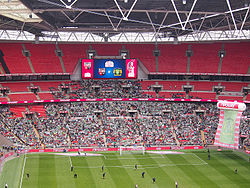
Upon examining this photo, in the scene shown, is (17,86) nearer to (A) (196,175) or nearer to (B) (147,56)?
(B) (147,56)

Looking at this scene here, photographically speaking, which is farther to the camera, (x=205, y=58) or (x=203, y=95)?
(x=205, y=58)

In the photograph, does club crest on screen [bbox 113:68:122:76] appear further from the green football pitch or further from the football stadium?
the green football pitch

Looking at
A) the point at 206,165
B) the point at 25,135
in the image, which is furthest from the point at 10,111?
the point at 206,165

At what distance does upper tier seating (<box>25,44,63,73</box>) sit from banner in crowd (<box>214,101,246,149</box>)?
109ft

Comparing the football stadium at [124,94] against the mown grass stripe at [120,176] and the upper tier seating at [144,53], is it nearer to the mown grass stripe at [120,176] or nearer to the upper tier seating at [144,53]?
the upper tier seating at [144,53]

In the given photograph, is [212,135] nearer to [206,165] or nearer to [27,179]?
[206,165]

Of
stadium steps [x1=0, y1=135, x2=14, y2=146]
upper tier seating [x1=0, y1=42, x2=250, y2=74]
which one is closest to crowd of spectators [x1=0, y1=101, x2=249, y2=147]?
stadium steps [x1=0, y1=135, x2=14, y2=146]

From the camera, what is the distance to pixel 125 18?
4062cm

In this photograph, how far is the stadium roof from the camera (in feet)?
143

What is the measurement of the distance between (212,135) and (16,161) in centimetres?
3240

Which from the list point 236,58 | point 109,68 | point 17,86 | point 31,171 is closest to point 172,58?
point 236,58

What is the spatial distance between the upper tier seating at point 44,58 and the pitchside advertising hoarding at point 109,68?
5579mm

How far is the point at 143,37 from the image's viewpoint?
7006 cm

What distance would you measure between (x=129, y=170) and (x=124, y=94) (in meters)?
23.8
